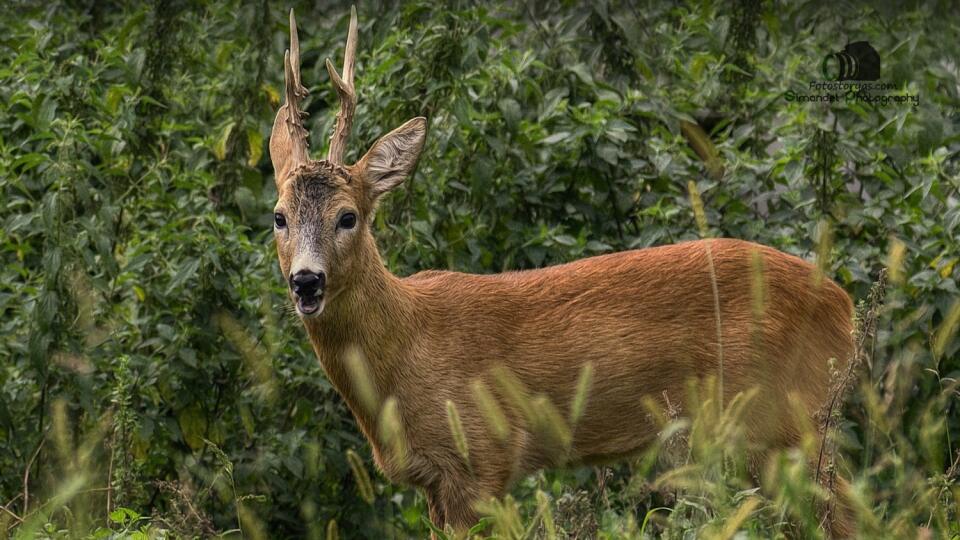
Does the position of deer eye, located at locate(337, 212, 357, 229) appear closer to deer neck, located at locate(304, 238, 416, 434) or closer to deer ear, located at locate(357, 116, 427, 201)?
deer neck, located at locate(304, 238, 416, 434)

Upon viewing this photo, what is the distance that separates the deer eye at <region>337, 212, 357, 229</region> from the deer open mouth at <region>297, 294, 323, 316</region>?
1.26 ft

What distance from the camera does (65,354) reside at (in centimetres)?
714

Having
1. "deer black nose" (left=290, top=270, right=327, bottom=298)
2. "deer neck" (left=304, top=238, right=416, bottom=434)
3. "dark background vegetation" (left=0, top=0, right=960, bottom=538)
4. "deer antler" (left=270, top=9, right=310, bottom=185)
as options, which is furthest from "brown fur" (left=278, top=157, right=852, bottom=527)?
"dark background vegetation" (left=0, top=0, right=960, bottom=538)

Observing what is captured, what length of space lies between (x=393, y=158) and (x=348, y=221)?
1.29 feet

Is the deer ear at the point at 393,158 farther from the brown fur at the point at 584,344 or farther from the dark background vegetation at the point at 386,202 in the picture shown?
the dark background vegetation at the point at 386,202

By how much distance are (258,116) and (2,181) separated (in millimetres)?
1478

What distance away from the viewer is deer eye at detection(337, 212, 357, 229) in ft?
20.4

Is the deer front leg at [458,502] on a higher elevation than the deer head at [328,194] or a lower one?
lower

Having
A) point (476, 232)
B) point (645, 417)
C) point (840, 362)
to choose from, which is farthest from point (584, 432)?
point (476, 232)

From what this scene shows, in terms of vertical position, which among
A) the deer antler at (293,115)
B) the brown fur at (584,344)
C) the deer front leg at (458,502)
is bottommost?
the deer front leg at (458,502)

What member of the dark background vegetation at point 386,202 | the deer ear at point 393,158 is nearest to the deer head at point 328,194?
the deer ear at point 393,158

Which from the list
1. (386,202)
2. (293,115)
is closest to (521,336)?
(293,115)

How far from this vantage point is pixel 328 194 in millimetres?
6234

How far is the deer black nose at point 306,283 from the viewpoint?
5.91 metres
